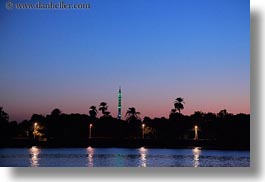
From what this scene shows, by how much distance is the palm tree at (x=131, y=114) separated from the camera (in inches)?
353

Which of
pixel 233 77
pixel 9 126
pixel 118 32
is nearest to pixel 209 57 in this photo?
pixel 233 77

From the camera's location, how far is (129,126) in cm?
903

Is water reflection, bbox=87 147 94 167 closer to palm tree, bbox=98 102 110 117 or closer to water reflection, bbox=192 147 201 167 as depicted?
palm tree, bbox=98 102 110 117

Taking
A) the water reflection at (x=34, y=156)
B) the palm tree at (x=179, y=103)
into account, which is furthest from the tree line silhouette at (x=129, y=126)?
the water reflection at (x=34, y=156)

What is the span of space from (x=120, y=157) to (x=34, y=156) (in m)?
0.79

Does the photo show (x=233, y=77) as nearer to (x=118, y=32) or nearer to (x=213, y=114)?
(x=213, y=114)

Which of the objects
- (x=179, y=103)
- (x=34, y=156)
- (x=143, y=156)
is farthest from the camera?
(x=179, y=103)

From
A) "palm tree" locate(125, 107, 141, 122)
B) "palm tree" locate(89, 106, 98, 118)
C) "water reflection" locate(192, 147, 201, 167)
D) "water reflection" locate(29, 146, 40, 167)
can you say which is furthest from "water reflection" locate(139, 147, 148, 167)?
"water reflection" locate(29, 146, 40, 167)

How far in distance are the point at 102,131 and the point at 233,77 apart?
1.32 metres

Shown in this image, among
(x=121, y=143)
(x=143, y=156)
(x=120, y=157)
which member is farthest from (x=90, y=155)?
(x=143, y=156)

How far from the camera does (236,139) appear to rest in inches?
347

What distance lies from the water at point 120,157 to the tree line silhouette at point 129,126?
13cm

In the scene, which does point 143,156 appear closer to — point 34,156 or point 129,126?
point 129,126

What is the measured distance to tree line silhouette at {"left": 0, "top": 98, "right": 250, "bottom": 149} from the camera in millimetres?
8922
